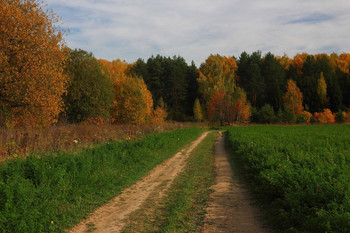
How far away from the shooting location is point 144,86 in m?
45.8

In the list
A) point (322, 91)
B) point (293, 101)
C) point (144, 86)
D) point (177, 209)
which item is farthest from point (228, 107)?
point (177, 209)

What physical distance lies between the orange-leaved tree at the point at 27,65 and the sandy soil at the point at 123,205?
8434 millimetres

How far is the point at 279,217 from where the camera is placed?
4.96 metres

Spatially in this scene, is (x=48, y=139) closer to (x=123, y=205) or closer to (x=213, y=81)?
(x=123, y=205)

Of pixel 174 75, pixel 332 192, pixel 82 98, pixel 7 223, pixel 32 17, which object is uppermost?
pixel 174 75

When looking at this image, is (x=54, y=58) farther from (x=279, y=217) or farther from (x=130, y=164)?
(x=279, y=217)

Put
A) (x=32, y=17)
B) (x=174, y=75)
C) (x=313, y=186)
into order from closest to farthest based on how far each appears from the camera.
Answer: (x=313, y=186)
(x=32, y=17)
(x=174, y=75)

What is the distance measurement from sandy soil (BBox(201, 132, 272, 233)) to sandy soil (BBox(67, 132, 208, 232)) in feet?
6.10

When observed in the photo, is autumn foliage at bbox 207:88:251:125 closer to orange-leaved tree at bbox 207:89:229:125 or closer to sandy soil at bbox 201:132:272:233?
orange-leaved tree at bbox 207:89:229:125

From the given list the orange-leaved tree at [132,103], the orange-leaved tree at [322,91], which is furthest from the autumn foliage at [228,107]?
the orange-leaved tree at [322,91]

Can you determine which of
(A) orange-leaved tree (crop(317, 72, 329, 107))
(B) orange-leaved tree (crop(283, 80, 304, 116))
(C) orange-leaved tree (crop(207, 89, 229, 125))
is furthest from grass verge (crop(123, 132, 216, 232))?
(A) orange-leaved tree (crop(317, 72, 329, 107))

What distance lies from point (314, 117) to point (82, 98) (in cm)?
5947

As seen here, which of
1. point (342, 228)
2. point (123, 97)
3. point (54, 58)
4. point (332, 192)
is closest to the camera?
point (342, 228)

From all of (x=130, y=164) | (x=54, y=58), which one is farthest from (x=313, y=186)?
(x=54, y=58)
